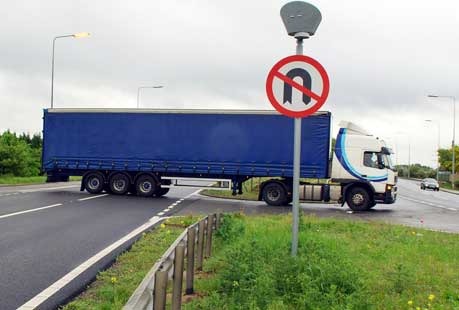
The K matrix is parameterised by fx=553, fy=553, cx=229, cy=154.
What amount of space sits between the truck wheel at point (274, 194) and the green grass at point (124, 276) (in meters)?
10.9

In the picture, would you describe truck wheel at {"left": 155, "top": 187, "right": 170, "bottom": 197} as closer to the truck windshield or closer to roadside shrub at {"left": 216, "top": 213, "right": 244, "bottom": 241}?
the truck windshield

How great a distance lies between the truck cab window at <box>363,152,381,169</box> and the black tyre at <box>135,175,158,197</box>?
8809mm

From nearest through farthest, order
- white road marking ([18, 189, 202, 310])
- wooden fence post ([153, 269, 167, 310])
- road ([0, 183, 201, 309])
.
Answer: wooden fence post ([153, 269, 167, 310])
white road marking ([18, 189, 202, 310])
road ([0, 183, 201, 309])

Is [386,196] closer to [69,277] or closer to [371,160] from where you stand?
[371,160]

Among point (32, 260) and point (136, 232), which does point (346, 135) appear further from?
point (32, 260)

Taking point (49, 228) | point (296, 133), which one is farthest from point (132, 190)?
point (296, 133)

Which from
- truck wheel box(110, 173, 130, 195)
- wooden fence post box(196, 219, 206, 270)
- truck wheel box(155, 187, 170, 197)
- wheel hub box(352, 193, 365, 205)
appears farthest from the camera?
truck wheel box(110, 173, 130, 195)

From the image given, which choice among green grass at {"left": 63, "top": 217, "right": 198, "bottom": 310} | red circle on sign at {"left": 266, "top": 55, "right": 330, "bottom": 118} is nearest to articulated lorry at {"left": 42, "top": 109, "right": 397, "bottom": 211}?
green grass at {"left": 63, "top": 217, "right": 198, "bottom": 310}

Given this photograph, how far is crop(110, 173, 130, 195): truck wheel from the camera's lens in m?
24.2

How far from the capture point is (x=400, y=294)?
611 cm

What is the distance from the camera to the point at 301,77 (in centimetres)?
606

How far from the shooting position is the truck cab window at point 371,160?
21422mm

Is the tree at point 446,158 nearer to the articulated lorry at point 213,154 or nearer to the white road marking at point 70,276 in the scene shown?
the articulated lorry at point 213,154

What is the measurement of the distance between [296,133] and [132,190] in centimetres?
1913
